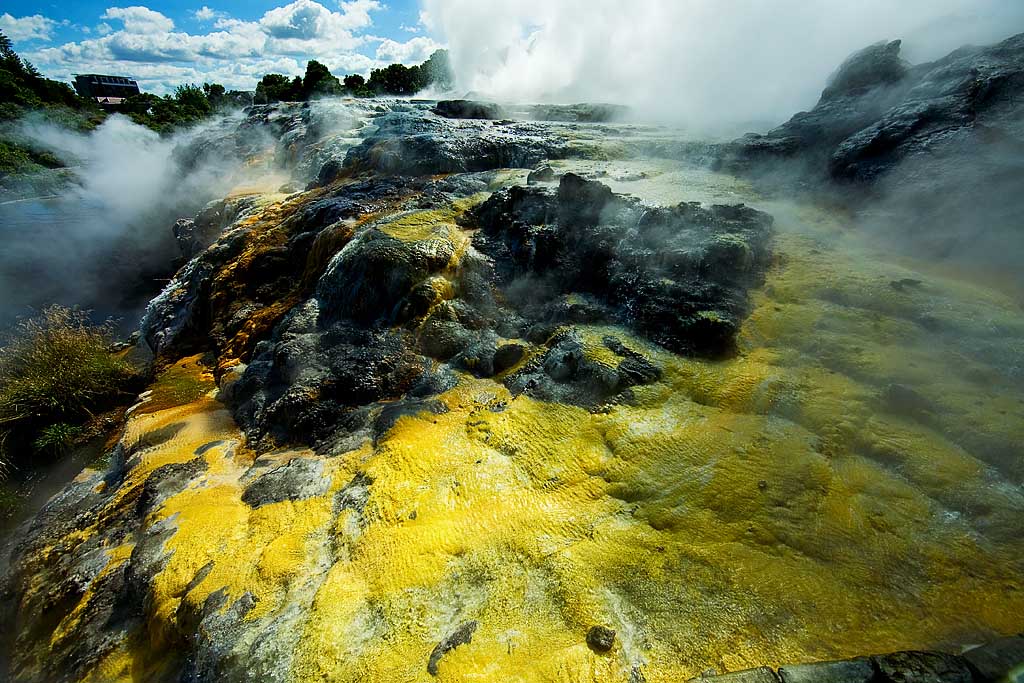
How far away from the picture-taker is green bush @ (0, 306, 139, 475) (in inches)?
303

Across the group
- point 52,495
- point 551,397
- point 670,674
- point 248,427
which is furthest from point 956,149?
point 52,495

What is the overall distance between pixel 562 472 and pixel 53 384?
30.4ft

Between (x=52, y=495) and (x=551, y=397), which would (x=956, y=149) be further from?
(x=52, y=495)

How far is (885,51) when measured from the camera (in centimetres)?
1059

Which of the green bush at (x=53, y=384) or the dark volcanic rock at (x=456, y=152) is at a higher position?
the dark volcanic rock at (x=456, y=152)

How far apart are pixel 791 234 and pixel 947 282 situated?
2084 mm

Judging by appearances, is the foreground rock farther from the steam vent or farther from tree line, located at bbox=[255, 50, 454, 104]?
tree line, located at bbox=[255, 50, 454, 104]

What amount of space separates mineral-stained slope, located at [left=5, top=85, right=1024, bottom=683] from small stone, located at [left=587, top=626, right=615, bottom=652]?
1 centimetres

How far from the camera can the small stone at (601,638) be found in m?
3.05

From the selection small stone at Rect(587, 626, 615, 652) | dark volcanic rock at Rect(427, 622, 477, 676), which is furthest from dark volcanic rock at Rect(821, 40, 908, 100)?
dark volcanic rock at Rect(427, 622, 477, 676)

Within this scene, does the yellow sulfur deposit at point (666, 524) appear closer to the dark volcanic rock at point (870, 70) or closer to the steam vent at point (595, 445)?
the steam vent at point (595, 445)

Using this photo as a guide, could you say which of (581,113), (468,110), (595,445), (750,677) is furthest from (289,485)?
(581,113)

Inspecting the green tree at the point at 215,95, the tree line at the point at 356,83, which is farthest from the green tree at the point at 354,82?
the green tree at the point at 215,95

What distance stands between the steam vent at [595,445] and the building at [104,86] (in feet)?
277
